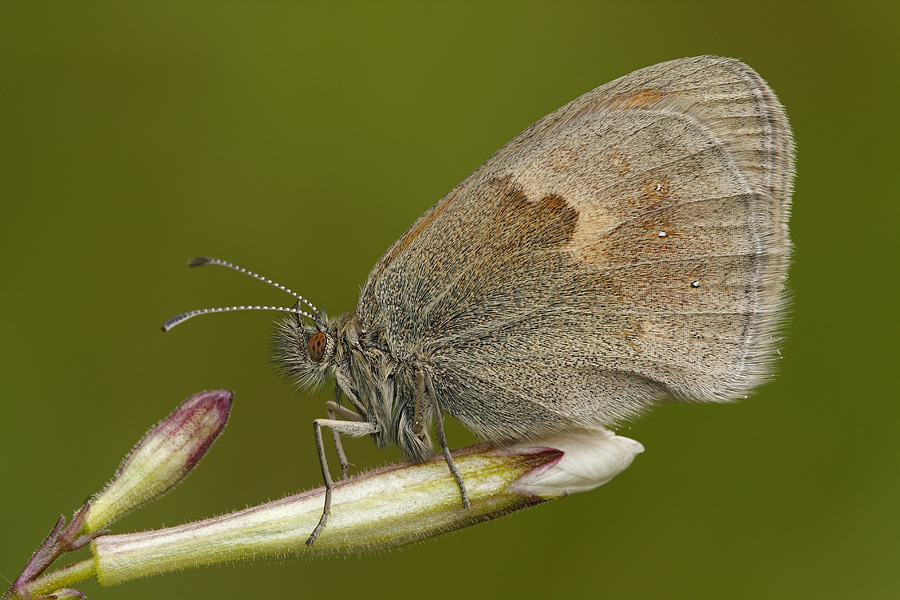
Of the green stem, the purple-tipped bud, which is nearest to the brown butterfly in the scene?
the purple-tipped bud

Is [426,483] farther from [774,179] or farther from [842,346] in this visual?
[842,346]

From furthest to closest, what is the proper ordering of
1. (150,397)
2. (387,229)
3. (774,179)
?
1. (387,229)
2. (150,397)
3. (774,179)

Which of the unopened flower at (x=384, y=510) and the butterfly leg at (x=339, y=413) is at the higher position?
the butterfly leg at (x=339, y=413)

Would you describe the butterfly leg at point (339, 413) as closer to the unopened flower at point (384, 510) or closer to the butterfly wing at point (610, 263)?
the unopened flower at point (384, 510)

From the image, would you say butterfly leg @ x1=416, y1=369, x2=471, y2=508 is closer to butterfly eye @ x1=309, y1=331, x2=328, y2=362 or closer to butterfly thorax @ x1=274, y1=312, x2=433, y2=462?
butterfly thorax @ x1=274, y1=312, x2=433, y2=462

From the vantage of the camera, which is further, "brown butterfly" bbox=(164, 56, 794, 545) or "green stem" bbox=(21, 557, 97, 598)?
"brown butterfly" bbox=(164, 56, 794, 545)

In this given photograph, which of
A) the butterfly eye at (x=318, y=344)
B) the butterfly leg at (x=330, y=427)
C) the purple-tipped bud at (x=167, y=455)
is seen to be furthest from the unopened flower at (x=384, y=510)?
the butterfly eye at (x=318, y=344)

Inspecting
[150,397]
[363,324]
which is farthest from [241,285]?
[363,324]
